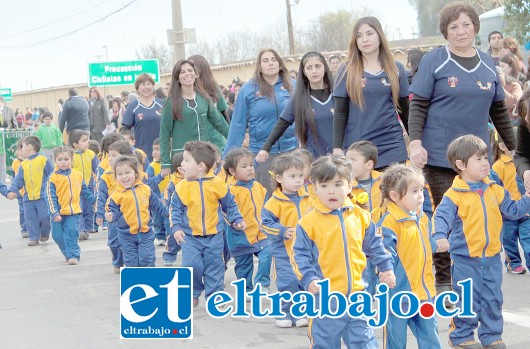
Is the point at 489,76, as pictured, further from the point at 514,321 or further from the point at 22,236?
the point at 22,236

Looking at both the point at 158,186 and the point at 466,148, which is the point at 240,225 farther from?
the point at 158,186

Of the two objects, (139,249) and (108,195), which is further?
(108,195)

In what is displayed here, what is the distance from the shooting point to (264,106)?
981 centimetres

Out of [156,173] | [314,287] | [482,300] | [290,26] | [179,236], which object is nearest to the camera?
[314,287]

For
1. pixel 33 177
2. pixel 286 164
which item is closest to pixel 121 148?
pixel 33 177

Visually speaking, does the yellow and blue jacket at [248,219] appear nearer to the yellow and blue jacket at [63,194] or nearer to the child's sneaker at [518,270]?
the child's sneaker at [518,270]

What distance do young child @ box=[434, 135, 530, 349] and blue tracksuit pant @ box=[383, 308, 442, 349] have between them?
0.50 meters

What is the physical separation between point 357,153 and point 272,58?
2151mm

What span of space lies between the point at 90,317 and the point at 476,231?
348 cm

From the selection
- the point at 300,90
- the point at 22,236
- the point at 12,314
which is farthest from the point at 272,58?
the point at 22,236

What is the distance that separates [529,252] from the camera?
9195 mm

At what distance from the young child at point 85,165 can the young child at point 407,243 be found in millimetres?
8785

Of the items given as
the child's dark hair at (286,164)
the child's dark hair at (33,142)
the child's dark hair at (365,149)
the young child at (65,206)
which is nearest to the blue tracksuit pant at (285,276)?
the child's dark hair at (286,164)

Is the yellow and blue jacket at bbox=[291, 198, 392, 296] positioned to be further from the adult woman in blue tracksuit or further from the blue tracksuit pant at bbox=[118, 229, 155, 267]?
the blue tracksuit pant at bbox=[118, 229, 155, 267]
